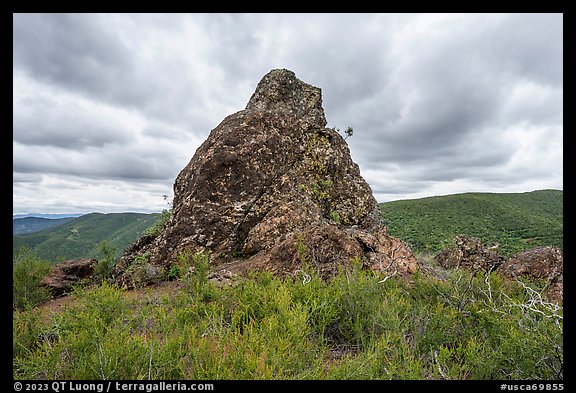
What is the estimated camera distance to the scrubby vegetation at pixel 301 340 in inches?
113

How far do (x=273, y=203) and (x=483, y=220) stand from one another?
7238 cm

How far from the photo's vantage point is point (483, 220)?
66.8m

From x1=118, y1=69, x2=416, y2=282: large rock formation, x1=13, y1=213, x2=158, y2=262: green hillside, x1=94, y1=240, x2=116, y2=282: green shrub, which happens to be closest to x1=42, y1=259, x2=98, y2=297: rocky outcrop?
x1=94, y1=240, x2=116, y2=282: green shrub

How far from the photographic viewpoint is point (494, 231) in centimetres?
5659

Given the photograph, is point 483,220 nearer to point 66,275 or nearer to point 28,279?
point 66,275

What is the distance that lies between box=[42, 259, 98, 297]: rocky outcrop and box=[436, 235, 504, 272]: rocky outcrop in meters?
15.4

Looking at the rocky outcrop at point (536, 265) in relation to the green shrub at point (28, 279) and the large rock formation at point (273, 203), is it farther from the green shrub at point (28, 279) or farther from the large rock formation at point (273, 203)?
the green shrub at point (28, 279)

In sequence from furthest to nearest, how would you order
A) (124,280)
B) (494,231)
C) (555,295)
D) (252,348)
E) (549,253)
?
(494,231)
(549,253)
(124,280)
(555,295)
(252,348)

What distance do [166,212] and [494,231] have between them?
207ft

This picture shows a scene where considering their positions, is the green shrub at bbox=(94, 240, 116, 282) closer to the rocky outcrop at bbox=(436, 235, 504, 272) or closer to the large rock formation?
the large rock formation

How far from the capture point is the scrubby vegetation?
113 inches

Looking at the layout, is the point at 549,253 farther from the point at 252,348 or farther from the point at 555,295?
the point at 252,348

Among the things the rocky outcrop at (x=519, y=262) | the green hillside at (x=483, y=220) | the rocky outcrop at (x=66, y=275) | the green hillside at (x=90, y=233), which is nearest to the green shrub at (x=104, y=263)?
the rocky outcrop at (x=66, y=275)
